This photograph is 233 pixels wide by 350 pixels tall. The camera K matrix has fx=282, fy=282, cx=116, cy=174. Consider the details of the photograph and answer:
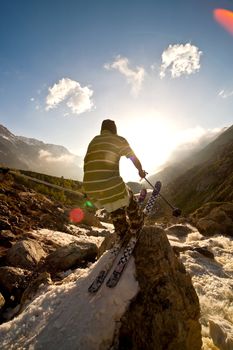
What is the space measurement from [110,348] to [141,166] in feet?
18.4

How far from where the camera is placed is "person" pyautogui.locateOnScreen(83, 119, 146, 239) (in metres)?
9.02

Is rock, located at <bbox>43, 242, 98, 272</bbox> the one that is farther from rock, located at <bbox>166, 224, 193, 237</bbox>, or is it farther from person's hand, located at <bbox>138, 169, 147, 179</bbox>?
rock, located at <bbox>166, 224, 193, 237</bbox>

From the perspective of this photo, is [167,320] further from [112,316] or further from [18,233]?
[18,233]

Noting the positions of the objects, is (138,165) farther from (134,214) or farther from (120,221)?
(120,221)

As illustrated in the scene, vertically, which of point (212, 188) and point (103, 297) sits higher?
point (103, 297)

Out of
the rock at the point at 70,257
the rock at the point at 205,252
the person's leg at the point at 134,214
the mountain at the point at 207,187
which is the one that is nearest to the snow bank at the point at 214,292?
the rock at the point at 205,252

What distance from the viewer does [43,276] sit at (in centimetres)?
1291

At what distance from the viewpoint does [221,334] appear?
10906mm

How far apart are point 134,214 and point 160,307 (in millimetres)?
3121

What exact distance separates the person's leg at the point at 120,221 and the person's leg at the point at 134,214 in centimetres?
19

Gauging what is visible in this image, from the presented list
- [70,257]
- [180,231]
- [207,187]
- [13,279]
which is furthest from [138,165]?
[207,187]

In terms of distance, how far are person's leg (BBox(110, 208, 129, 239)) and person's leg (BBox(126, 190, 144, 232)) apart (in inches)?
7.6

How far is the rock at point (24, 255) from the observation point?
18.0m

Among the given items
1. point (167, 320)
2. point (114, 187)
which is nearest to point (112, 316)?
point (167, 320)
